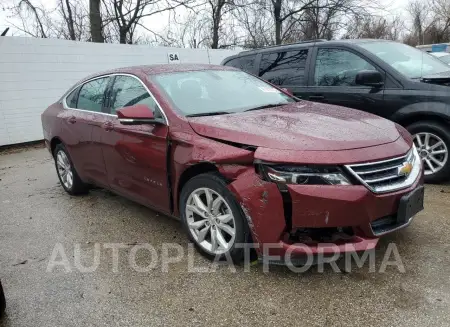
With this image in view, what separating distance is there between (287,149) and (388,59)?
308 cm

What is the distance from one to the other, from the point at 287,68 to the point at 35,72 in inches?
249

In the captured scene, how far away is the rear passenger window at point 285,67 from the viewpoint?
18.5 feet

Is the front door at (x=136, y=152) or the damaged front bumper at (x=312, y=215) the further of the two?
the front door at (x=136, y=152)

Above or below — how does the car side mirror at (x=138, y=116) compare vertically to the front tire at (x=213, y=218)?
above

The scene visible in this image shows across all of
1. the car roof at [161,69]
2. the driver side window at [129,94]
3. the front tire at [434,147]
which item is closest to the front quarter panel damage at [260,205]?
the driver side window at [129,94]

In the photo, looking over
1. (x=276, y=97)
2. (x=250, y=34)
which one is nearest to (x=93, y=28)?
(x=250, y=34)

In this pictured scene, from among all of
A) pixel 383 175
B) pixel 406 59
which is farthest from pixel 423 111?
pixel 383 175

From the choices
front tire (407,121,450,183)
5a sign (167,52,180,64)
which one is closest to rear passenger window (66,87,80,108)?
front tire (407,121,450,183)

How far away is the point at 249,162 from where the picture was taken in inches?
104

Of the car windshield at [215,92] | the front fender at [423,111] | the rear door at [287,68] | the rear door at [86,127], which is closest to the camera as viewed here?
the car windshield at [215,92]

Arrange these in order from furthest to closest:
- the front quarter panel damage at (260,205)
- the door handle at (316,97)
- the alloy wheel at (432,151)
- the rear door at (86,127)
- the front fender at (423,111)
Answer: the door handle at (316,97) < the alloy wheel at (432,151) < the front fender at (423,111) < the rear door at (86,127) < the front quarter panel damage at (260,205)

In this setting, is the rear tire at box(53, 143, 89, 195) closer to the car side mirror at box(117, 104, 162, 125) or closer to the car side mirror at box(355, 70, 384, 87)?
the car side mirror at box(117, 104, 162, 125)

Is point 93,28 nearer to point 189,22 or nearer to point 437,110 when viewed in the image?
point 189,22

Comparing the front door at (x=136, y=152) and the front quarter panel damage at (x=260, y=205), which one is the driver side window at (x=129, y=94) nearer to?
the front door at (x=136, y=152)
